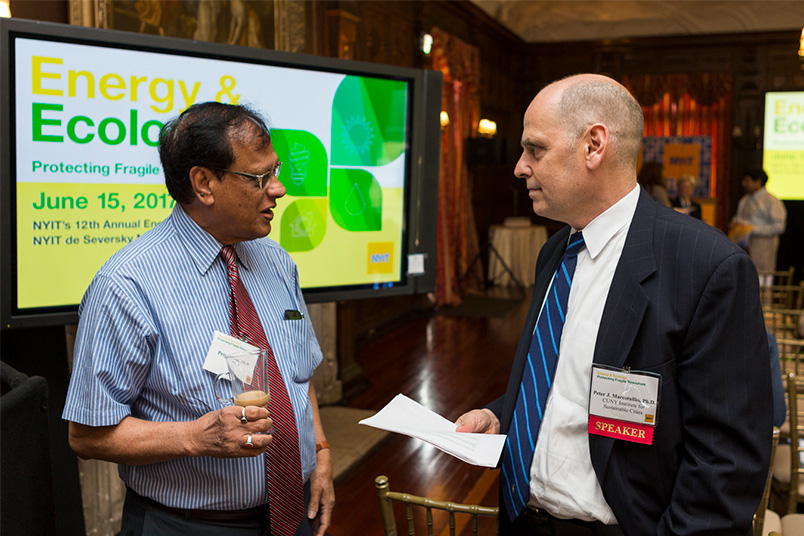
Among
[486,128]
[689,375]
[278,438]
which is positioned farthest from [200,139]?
[486,128]

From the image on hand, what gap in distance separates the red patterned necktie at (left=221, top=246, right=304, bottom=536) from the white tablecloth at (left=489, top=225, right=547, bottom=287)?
805 centimetres

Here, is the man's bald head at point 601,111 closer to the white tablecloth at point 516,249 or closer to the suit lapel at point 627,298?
the suit lapel at point 627,298

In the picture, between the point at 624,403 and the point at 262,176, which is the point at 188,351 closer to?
the point at 262,176

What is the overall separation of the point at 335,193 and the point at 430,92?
0.64 meters

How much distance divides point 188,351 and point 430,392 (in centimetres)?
375

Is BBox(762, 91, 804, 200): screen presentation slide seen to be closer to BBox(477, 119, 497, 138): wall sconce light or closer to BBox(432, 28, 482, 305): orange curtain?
BBox(477, 119, 497, 138): wall sconce light

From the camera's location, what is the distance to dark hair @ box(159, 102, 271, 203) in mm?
1479

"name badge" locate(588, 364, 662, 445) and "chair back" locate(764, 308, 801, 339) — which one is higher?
"name badge" locate(588, 364, 662, 445)

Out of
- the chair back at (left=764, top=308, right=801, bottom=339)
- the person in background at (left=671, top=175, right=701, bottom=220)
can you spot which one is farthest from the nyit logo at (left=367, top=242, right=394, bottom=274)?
the person in background at (left=671, top=175, right=701, bottom=220)

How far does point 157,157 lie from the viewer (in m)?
2.37

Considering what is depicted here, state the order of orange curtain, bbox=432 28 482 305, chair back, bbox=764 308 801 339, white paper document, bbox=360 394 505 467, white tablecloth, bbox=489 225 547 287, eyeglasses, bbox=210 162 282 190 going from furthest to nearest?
white tablecloth, bbox=489 225 547 287
orange curtain, bbox=432 28 482 305
chair back, bbox=764 308 801 339
eyeglasses, bbox=210 162 282 190
white paper document, bbox=360 394 505 467

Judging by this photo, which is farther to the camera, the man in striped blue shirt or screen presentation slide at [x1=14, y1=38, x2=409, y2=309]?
screen presentation slide at [x1=14, y1=38, x2=409, y2=309]

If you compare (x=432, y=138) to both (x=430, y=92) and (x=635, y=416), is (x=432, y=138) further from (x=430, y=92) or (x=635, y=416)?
(x=635, y=416)

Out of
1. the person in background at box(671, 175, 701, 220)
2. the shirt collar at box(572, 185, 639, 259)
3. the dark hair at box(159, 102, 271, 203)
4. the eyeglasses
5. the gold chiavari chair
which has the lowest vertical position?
the gold chiavari chair
